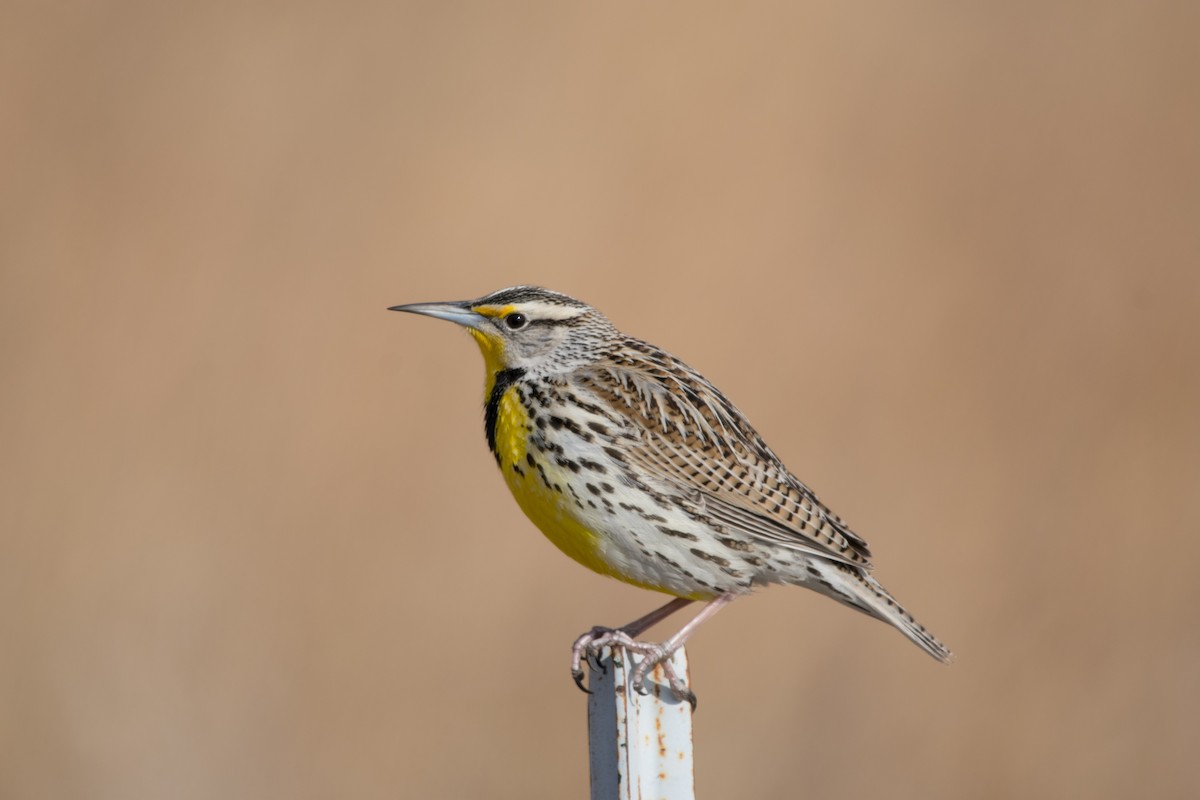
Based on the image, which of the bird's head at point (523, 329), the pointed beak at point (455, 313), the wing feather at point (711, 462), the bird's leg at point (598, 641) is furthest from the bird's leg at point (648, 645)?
the pointed beak at point (455, 313)

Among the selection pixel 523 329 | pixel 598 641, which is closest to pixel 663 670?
pixel 598 641

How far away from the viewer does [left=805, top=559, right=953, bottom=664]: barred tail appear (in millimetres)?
3242

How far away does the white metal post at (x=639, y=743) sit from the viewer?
7.38 feet

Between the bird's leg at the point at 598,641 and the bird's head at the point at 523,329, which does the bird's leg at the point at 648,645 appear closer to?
the bird's leg at the point at 598,641

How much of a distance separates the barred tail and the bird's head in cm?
67

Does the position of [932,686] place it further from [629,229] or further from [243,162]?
[243,162]

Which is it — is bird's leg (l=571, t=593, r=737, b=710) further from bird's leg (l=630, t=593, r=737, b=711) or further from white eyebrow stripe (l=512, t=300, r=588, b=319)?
white eyebrow stripe (l=512, t=300, r=588, b=319)

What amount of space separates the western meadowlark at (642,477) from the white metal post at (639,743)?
1.92ft

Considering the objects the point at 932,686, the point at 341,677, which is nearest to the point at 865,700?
the point at 932,686

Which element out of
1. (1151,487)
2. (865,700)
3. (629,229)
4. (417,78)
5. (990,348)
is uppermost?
(417,78)

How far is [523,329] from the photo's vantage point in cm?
346

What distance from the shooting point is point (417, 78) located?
680 centimetres

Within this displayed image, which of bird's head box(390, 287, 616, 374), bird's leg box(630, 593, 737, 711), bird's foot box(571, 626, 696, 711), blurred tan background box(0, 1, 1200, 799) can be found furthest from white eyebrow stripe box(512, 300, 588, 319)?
blurred tan background box(0, 1, 1200, 799)

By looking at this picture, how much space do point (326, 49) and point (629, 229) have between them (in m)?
1.45
